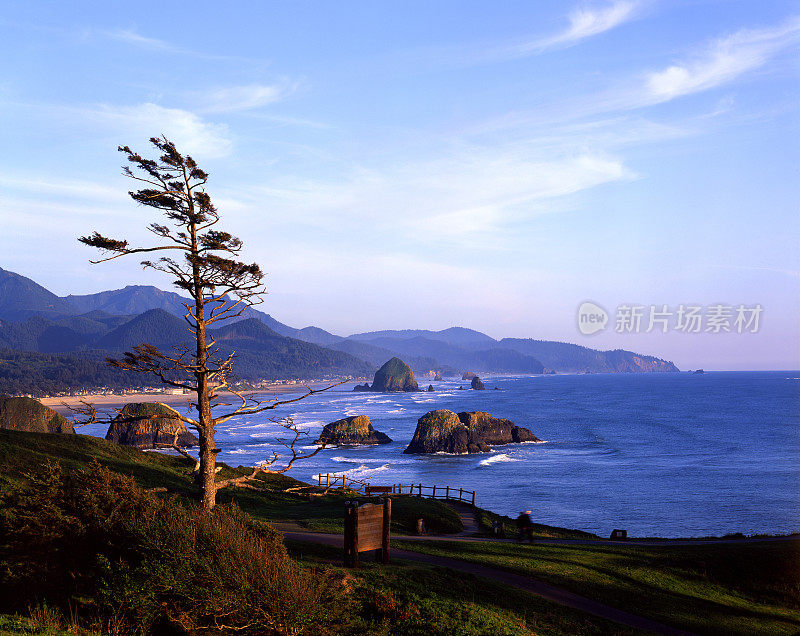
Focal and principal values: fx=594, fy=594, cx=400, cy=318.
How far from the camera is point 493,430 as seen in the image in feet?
343

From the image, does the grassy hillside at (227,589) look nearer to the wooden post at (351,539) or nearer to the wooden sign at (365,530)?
the wooden post at (351,539)

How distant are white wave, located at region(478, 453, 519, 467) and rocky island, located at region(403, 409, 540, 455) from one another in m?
6.32

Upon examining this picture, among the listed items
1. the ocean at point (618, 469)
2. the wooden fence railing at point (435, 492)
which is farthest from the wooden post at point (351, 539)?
the ocean at point (618, 469)

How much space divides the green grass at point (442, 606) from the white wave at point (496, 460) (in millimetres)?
66645

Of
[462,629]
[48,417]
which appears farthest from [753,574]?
[48,417]

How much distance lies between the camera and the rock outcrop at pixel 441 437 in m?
94.4

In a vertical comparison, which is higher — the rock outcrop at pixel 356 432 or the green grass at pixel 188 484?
the green grass at pixel 188 484

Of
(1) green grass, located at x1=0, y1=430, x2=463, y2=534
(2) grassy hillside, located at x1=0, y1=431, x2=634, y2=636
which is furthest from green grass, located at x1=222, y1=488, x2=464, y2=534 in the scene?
(2) grassy hillside, located at x1=0, y1=431, x2=634, y2=636

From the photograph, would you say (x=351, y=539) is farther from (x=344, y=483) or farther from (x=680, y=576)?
(x=344, y=483)

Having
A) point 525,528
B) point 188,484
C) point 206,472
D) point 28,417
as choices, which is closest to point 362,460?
point 28,417

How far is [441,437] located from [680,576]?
235 ft

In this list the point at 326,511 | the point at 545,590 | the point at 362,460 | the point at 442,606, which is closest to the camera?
the point at 442,606

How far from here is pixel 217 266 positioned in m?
16.4

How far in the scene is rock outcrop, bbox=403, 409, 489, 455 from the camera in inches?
3716
